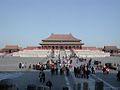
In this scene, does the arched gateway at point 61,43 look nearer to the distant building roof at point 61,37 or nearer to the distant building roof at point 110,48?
the distant building roof at point 61,37

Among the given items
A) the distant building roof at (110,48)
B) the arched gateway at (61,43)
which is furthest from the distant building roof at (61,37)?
the distant building roof at (110,48)

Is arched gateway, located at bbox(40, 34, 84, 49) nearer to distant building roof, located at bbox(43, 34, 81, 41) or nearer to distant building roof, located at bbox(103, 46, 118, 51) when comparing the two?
distant building roof, located at bbox(43, 34, 81, 41)

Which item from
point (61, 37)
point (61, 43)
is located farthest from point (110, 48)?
point (61, 43)

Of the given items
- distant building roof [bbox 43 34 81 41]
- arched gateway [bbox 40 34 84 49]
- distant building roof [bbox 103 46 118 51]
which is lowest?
distant building roof [bbox 103 46 118 51]

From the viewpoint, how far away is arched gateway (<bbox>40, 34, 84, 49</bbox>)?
116 metres

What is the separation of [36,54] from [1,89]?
247 ft

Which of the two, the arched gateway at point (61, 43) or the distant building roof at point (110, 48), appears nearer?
the arched gateway at point (61, 43)

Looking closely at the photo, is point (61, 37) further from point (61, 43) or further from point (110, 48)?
point (110, 48)

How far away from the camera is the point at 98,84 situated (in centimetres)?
989

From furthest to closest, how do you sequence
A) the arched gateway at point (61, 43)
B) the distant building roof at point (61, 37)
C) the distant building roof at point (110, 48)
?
the distant building roof at point (110, 48)
the distant building roof at point (61, 37)
the arched gateway at point (61, 43)

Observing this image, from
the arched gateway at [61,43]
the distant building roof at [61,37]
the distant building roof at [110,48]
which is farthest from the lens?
the distant building roof at [110,48]

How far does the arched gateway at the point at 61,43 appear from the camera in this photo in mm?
116188

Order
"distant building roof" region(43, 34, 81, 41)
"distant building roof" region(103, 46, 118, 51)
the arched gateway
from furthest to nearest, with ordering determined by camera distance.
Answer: "distant building roof" region(103, 46, 118, 51) < "distant building roof" region(43, 34, 81, 41) < the arched gateway

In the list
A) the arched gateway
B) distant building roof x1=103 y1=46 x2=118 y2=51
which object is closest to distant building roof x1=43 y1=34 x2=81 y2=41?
the arched gateway
